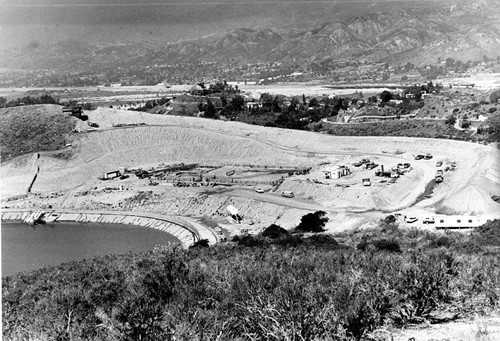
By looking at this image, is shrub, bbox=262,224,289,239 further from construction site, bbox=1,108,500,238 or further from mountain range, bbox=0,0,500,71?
mountain range, bbox=0,0,500,71

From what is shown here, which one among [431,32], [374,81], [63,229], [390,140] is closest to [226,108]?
[390,140]

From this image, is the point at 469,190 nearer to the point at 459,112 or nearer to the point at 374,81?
the point at 459,112

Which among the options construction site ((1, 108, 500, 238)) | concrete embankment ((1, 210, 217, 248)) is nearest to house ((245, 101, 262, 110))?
construction site ((1, 108, 500, 238))

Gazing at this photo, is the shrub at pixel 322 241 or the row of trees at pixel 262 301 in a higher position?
the row of trees at pixel 262 301

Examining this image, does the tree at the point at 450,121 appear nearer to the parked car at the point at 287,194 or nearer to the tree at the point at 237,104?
the parked car at the point at 287,194

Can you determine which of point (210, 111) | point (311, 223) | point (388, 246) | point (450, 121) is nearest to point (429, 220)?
point (311, 223)

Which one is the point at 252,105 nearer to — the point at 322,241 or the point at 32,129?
the point at 32,129

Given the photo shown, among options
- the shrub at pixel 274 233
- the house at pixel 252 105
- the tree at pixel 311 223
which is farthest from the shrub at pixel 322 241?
the house at pixel 252 105
